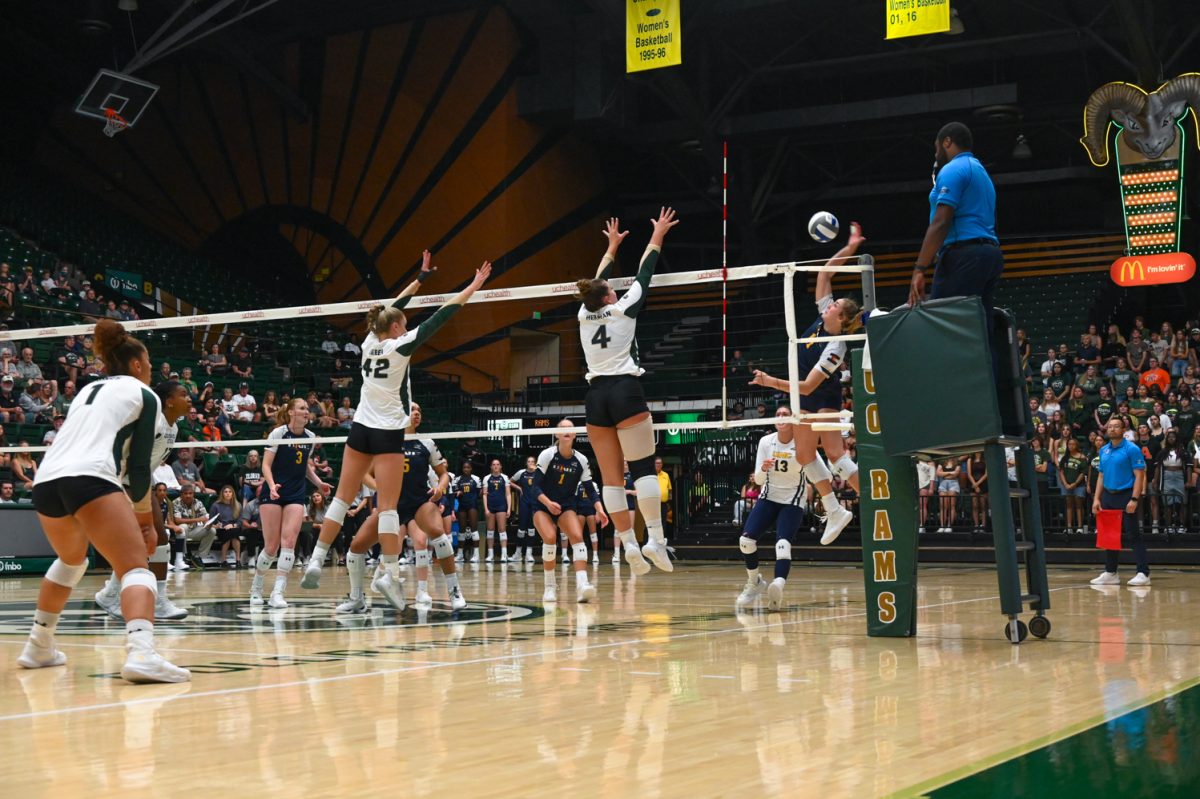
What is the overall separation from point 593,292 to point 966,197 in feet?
8.72

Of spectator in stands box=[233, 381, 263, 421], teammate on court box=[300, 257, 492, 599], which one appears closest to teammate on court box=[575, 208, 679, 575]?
teammate on court box=[300, 257, 492, 599]

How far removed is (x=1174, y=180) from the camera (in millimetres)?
23078

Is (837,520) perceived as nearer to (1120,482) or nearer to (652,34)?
(1120,482)

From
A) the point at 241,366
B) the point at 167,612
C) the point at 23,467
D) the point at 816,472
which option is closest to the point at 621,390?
the point at 816,472

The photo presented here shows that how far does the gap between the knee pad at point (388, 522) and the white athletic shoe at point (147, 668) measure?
3.53 metres

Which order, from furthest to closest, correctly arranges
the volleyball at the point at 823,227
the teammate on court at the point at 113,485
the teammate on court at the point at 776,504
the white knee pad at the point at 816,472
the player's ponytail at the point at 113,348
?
the teammate on court at the point at 776,504, the white knee pad at the point at 816,472, the volleyball at the point at 823,227, the player's ponytail at the point at 113,348, the teammate on court at the point at 113,485

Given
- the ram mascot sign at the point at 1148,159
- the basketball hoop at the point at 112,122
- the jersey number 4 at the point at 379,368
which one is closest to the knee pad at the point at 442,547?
the jersey number 4 at the point at 379,368

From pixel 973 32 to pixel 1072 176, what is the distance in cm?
608

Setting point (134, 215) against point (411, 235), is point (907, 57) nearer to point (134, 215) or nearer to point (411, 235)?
point (411, 235)

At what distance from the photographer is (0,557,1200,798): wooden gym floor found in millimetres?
3379

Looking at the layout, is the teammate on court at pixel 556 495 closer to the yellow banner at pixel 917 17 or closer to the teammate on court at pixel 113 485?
the teammate on court at pixel 113 485

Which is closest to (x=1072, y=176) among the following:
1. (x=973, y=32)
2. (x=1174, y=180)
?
(x=973, y=32)

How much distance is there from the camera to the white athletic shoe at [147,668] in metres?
5.35

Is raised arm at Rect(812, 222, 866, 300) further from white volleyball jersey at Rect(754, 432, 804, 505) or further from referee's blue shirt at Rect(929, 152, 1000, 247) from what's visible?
white volleyball jersey at Rect(754, 432, 804, 505)
